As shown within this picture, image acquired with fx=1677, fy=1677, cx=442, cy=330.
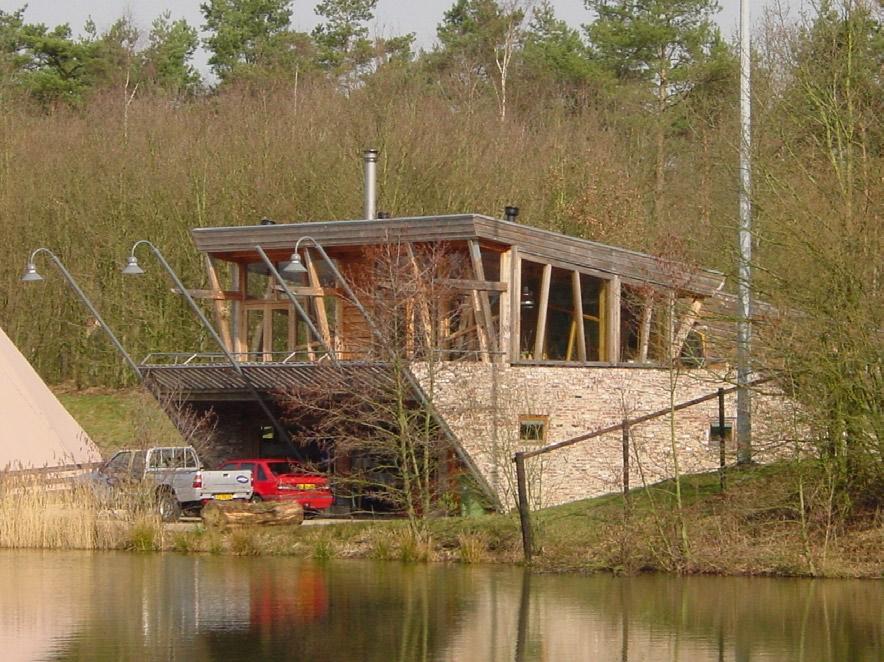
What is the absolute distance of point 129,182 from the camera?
50.3 metres

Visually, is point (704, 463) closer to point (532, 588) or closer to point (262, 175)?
point (532, 588)

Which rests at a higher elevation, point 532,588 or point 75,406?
point 75,406

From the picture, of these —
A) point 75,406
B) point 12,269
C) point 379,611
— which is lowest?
point 379,611

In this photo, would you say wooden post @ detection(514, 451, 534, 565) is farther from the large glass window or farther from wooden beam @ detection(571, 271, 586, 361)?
wooden beam @ detection(571, 271, 586, 361)

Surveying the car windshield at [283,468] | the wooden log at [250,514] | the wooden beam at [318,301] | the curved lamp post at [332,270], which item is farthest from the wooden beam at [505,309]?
the car windshield at [283,468]

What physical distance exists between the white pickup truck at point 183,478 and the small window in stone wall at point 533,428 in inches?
215

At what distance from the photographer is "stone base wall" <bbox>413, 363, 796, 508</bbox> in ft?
98.3

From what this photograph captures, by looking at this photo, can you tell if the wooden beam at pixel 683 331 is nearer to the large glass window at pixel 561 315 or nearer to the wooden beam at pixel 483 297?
the large glass window at pixel 561 315

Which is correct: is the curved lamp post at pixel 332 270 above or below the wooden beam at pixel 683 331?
above

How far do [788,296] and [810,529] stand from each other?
11.6 ft


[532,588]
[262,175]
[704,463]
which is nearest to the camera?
[532,588]

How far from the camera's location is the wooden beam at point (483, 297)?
3122 cm

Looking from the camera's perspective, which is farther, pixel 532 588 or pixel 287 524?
pixel 287 524

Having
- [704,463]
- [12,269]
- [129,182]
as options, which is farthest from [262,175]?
[704,463]
